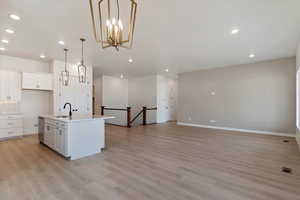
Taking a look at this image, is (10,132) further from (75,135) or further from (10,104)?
(75,135)

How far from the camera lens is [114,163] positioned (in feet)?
10.5

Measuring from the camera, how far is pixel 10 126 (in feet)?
16.7

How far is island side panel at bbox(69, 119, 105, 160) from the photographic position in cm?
342

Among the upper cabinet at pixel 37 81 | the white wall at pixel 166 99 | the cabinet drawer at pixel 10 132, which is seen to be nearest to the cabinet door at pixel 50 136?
the cabinet drawer at pixel 10 132

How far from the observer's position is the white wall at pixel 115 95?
31.0ft

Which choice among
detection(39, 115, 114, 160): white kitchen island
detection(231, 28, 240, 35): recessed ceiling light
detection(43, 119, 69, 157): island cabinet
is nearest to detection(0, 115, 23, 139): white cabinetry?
detection(43, 119, 69, 157): island cabinet

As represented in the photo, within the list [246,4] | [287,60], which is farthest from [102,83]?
[287,60]

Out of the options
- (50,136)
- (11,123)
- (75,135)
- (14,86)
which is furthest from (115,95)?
(75,135)

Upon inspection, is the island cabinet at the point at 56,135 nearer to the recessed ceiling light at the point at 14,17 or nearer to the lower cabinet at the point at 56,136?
the lower cabinet at the point at 56,136

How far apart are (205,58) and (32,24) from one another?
5.07 meters

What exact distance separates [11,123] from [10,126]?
0.10 m

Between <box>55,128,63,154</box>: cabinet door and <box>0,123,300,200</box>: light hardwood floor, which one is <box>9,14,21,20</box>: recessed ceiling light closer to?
<box>55,128,63,154</box>: cabinet door

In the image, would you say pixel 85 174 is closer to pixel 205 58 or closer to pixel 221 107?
pixel 205 58

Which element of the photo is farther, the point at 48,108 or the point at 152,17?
the point at 48,108
